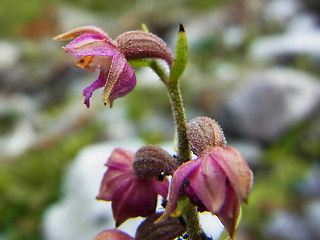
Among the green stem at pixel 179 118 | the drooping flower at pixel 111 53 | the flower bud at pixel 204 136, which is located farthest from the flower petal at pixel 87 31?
the flower bud at pixel 204 136

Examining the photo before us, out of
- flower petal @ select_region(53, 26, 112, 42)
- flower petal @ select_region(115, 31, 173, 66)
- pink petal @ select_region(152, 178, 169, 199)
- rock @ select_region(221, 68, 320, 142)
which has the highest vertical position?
flower petal @ select_region(53, 26, 112, 42)

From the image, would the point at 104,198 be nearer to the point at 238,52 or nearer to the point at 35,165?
the point at 35,165

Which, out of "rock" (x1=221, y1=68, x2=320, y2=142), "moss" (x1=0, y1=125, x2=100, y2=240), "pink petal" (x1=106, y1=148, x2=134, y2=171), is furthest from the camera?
"rock" (x1=221, y1=68, x2=320, y2=142)

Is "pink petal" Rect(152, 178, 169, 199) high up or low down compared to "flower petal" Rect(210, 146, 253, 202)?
down

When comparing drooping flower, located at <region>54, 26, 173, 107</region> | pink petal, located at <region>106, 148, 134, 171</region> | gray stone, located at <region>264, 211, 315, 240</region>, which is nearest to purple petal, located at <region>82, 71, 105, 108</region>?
drooping flower, located at <region>54, 26, 173, 107</region>

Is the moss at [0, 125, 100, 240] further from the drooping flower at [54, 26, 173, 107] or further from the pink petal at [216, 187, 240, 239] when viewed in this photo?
the pink petal at [216, 187, 240, 239]

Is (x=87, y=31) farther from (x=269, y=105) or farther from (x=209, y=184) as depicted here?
(x=269, y=105)

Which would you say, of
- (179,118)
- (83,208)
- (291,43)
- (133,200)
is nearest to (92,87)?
(179,118)
